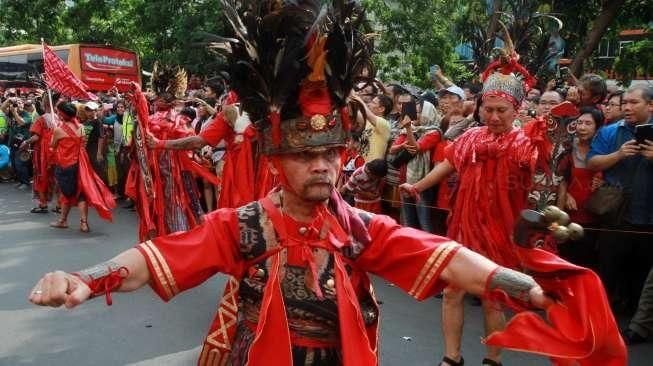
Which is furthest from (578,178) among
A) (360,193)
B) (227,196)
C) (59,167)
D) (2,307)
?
(59,167)

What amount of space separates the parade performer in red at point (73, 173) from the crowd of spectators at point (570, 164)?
2.09 metres

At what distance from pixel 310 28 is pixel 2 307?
16.3 ft

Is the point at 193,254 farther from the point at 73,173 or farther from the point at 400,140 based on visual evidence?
the point at 73,173

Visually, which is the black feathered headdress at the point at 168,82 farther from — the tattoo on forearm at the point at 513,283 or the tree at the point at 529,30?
the tattoo on forearm at the point at 513,283

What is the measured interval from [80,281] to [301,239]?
0.79m

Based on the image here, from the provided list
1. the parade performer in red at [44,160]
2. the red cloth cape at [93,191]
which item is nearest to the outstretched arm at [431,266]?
the red cloth cape at [93,191]

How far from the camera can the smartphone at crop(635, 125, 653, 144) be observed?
5090 millimetres

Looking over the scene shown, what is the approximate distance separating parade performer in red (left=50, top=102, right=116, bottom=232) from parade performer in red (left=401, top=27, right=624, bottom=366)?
21.6ft

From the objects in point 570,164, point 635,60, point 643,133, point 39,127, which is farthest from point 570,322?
point 635,60

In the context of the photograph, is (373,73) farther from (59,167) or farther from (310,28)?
(59,167)

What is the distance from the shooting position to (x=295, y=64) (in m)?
2.39

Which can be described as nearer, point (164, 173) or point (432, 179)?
point (432, 179)

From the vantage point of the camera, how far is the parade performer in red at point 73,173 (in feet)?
31.9

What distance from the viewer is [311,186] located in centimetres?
247
